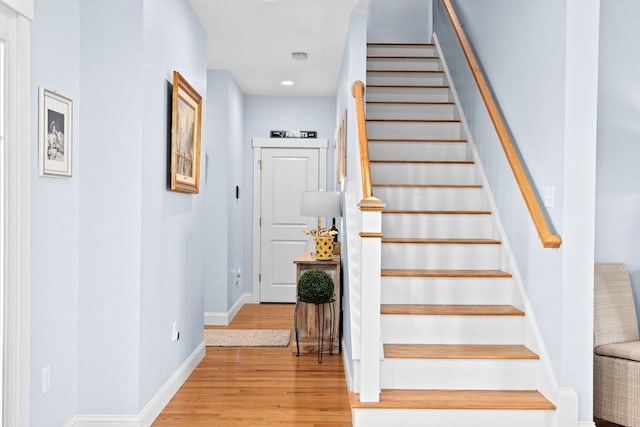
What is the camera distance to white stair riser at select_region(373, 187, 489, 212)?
4293 millimetres

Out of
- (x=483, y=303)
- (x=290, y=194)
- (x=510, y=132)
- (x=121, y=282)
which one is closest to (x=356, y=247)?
(x=483, y=303)

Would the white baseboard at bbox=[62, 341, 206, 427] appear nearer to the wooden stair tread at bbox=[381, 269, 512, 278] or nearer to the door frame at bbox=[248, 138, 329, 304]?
the wooden stair tread at bbox=[381, 269, 512, 278]

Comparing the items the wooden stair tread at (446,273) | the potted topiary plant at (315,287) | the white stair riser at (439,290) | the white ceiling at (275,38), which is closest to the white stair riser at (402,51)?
the white ceiling at (275,38)

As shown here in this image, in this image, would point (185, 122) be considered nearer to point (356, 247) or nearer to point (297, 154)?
point (356, 247)

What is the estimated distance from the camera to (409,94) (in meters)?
5.43

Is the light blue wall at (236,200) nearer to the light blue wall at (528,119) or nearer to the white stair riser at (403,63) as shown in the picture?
the white stair riser at (403,63)

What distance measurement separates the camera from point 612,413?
3.01 metres

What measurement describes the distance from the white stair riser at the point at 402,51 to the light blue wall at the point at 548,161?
203cm

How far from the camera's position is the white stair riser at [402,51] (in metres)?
6.07

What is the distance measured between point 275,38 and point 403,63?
1.53 metres

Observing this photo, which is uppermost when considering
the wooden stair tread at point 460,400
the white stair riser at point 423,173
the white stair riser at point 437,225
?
the white stair riser at point 423,173

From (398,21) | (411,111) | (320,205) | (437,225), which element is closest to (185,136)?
(320,205)

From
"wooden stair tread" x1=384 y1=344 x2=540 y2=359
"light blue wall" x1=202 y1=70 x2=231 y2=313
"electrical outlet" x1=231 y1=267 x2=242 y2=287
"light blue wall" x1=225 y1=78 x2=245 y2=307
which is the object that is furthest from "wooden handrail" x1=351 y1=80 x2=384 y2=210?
"electrical outlet" x1=231 y1=267 x2=242 y2=287

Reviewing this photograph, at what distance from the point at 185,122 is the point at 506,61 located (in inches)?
85.5
